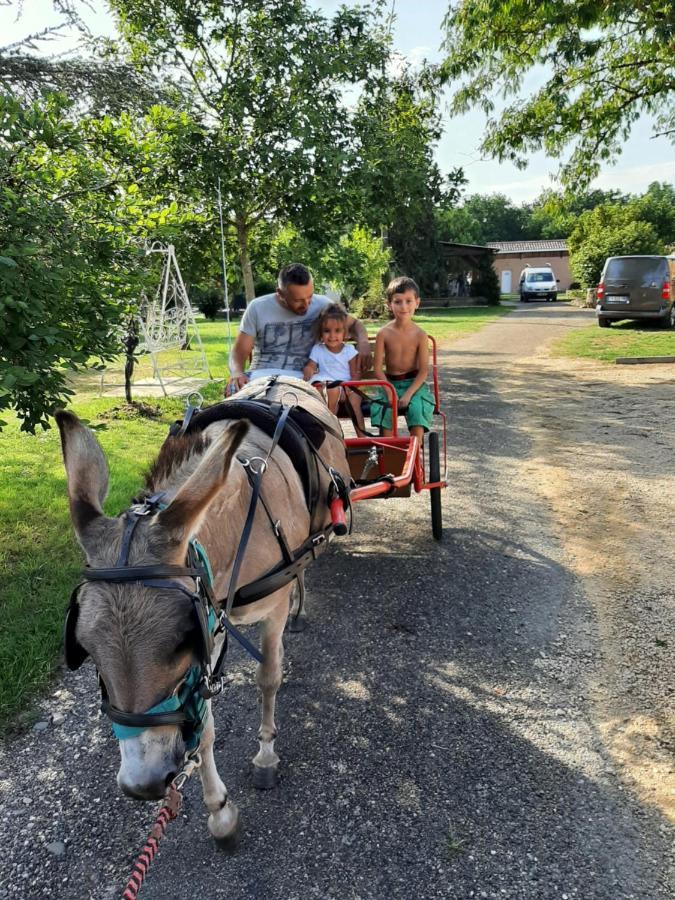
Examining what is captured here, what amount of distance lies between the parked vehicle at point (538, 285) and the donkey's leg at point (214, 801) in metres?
43.6

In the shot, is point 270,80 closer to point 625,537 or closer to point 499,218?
point 625,537

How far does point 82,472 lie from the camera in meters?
1.90

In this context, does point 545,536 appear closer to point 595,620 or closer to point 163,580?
point 595,620

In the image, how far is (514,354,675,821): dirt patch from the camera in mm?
2891

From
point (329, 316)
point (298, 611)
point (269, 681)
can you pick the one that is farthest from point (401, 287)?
point (269, 681)

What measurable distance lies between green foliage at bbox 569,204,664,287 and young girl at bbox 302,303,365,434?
110 ft

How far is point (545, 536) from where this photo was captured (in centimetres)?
515

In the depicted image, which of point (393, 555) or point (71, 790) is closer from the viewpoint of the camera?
point (71, 790)

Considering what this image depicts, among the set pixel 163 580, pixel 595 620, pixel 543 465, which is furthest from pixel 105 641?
pixel 543 465

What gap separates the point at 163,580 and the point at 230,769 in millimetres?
1628

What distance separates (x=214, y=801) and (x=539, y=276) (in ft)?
148

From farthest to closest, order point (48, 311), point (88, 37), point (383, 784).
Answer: point (88, 37), point (48, 311), point (383, 784)

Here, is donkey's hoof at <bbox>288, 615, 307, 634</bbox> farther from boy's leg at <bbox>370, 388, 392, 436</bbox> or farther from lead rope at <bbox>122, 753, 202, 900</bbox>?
lead rope at <bbox>122, 753, 202, 900</bbox>

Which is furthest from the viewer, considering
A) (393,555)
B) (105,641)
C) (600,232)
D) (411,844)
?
(600,232)
